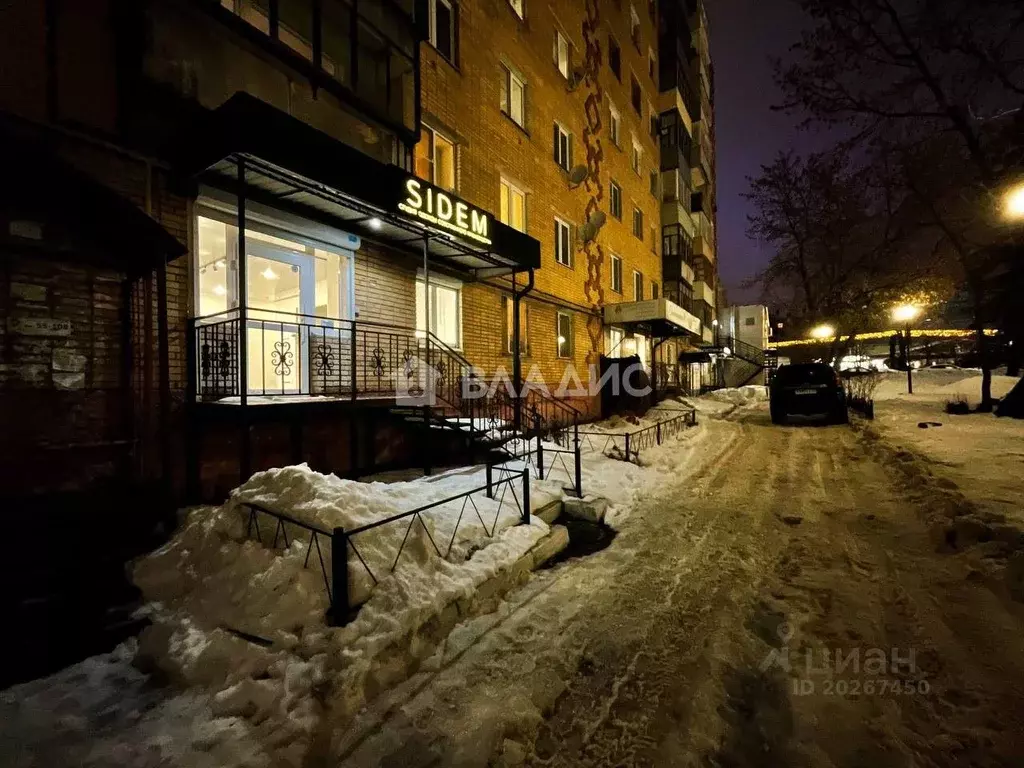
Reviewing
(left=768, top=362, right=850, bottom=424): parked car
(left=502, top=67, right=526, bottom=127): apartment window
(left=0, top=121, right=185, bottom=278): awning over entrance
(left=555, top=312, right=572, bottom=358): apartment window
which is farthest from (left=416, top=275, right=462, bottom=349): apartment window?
(left=768, top=362, right=850, bottom=424): parked car

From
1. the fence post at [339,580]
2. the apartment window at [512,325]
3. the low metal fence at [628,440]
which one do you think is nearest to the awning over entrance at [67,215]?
the fence post at [339,580]

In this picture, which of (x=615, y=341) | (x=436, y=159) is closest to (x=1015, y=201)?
(x=436, y=159)

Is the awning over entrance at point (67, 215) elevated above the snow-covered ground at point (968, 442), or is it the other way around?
the awning over entrance at point (67, 215)

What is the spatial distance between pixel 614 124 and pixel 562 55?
4.51 metres

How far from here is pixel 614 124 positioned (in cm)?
1909

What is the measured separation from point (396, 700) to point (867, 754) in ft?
8.40

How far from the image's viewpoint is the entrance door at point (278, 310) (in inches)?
284

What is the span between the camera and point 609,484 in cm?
776

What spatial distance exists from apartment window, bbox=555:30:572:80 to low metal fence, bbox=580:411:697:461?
11551 mm

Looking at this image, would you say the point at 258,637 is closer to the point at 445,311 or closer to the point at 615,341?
the point at 445,311

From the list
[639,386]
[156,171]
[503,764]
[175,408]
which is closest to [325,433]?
[175,408]

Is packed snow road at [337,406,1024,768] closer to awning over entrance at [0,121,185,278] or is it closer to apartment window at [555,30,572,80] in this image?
awning over entrance at [0,121,185,278]

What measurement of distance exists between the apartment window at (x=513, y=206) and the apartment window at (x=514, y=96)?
1.74m
